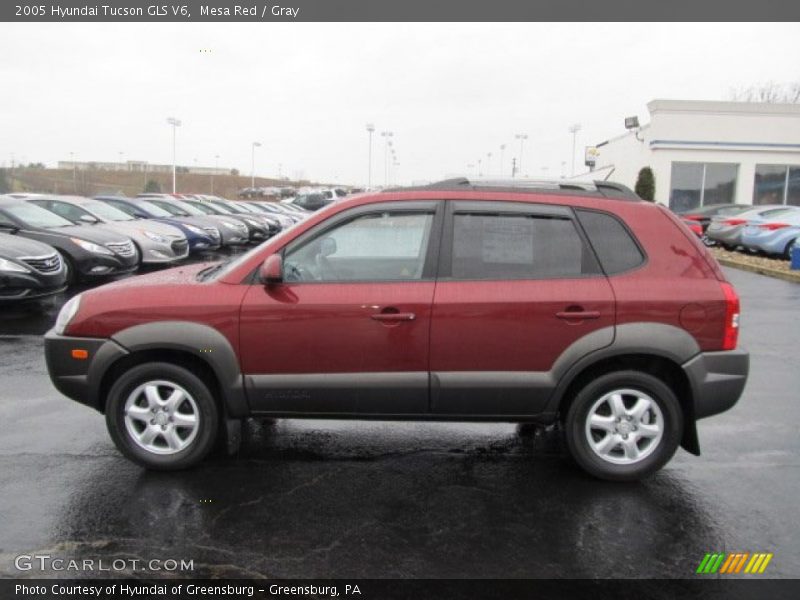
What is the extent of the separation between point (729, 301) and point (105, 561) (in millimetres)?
3635

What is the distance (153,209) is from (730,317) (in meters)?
16.5

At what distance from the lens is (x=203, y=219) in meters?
17.8

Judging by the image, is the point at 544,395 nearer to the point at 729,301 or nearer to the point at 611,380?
the point at 611,380

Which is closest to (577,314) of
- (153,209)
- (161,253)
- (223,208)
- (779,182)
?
(161,253)

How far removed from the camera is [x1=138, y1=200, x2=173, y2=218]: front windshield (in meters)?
17.5

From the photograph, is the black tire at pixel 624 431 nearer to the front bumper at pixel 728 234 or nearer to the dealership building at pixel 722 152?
the front bumper at pixel 728 234

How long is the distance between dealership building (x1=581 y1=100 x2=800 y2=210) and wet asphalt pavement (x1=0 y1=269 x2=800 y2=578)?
1043 inches

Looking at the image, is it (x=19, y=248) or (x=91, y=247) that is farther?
(x=91, y=247)

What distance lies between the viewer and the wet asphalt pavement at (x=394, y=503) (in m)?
3.24

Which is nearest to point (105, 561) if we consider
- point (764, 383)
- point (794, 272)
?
point (764, 383)

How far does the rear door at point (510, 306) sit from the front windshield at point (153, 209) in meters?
14.9

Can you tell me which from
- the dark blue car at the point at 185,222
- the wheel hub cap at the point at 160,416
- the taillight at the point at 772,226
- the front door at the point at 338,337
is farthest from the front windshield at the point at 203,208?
the front door at the point at 338,337

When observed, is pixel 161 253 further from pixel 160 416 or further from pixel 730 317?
pixel 730 317

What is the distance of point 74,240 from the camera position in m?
11.0
